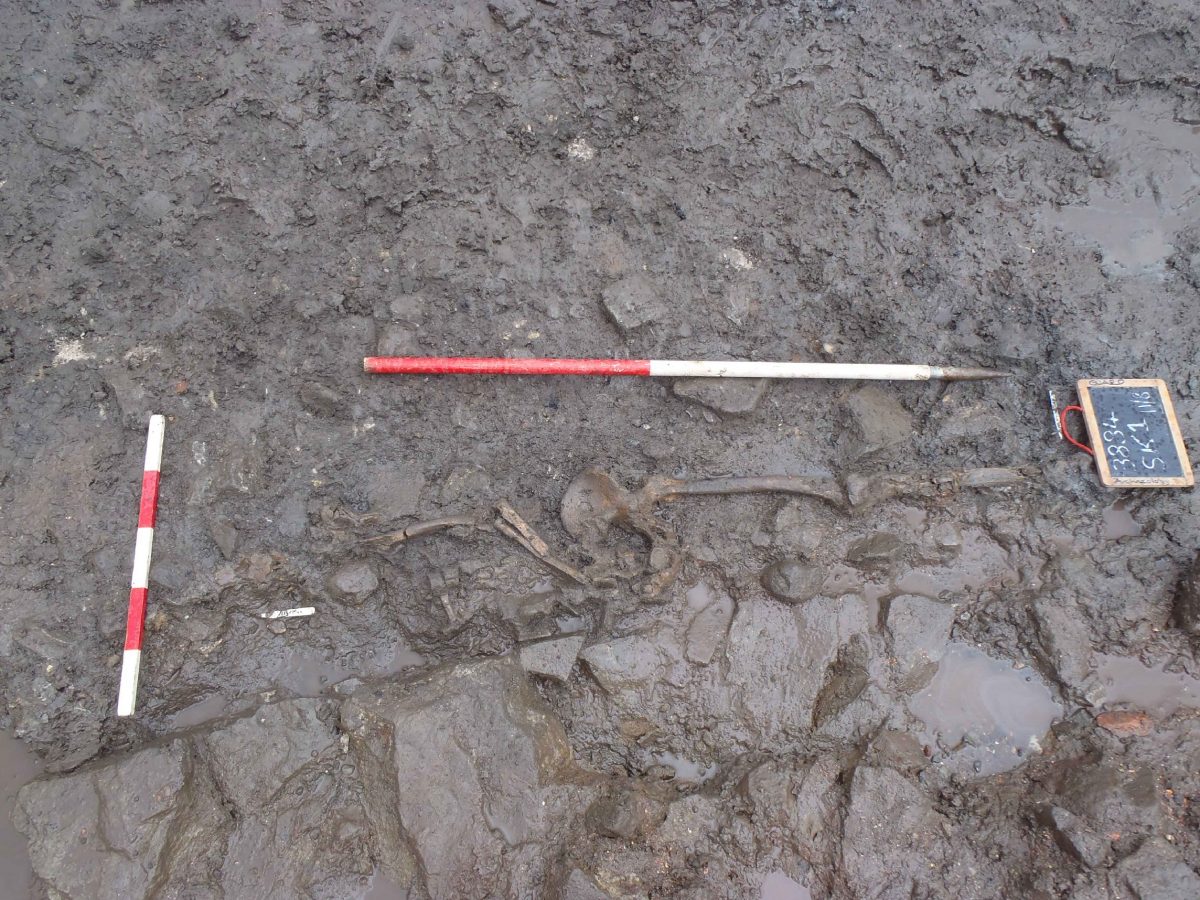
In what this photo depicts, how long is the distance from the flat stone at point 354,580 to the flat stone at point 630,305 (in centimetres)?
162

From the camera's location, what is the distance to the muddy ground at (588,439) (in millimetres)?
2873

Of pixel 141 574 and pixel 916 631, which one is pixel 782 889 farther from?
pixel 141 574

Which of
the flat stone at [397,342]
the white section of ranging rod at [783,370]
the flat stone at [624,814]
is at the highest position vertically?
the white section of ranging rod at [783,370]

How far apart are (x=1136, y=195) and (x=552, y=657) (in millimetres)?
3650

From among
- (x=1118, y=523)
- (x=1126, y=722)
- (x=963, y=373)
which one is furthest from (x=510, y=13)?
(x=1126, y=722)

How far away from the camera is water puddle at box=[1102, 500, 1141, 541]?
329cm

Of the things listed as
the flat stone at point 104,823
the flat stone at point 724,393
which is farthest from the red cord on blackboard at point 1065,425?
the flat stone at point 104,823

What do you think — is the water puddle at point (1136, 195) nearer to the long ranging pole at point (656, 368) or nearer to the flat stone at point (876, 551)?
the long ranging pole at point (656, 368)

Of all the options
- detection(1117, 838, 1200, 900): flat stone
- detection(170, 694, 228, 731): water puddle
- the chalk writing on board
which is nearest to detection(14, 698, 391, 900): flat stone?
detection(170, 694, 228, 731): water puddle

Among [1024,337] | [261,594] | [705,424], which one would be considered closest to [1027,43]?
[1024,337]

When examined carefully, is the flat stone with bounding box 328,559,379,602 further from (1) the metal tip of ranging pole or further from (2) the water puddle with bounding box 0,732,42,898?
(1) the metal tip of ranging pole

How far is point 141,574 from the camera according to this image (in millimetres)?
3082

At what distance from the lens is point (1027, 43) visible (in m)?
3.53

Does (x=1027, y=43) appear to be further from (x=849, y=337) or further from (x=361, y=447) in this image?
(x=361, y=447)
